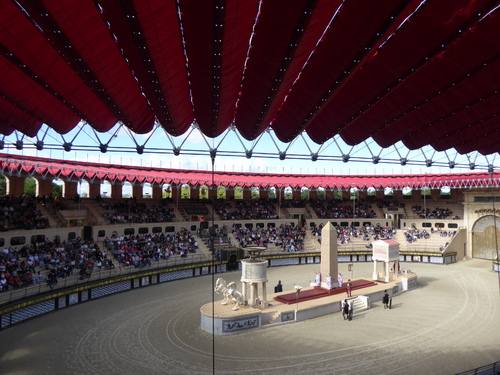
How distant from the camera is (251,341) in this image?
2047 centimetres

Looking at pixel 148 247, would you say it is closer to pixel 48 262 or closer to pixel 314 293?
pixel 48 262

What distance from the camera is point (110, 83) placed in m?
17.3

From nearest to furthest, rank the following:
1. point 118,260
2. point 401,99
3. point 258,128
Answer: point 401,99 < point 258,128 < point 118,260

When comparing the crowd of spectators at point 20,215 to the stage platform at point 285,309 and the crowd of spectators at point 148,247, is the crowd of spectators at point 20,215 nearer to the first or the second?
the crowd of spectators at point 148,247

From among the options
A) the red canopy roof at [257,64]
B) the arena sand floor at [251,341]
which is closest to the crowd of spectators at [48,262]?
the arena sand floor at [251,341]

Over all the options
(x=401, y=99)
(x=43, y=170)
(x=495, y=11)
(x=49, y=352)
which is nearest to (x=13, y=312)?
(x=49, y=352)

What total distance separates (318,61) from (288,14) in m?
5.32

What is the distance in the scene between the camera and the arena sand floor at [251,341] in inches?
658

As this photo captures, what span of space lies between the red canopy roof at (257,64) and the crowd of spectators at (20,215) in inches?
553

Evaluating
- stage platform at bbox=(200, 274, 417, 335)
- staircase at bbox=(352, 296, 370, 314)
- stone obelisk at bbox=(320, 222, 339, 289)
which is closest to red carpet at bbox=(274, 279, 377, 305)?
stage platform at bbox=(200, 274, 417, 335)

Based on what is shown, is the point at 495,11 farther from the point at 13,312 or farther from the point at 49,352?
the point at 13,312

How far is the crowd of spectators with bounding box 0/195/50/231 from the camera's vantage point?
108 feet

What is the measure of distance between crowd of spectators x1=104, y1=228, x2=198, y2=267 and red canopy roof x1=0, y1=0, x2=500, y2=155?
15238 millimetres

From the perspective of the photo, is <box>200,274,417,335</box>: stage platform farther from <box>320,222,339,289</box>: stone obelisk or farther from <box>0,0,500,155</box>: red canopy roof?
<box>0,0,500,155</box>: red canopy roof
